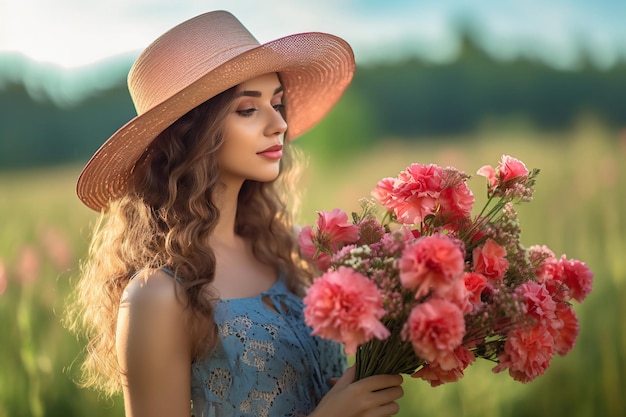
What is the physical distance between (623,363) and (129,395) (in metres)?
1.74

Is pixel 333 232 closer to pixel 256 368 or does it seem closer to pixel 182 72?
pixel 256 368

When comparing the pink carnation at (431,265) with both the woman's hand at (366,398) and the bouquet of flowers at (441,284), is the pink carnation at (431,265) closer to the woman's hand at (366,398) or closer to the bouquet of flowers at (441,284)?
the bouquet of flowers at (441,284)

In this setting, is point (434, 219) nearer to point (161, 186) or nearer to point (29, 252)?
point (161, 186)

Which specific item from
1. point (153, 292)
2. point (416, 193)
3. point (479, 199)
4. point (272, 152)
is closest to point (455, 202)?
point (416, 193)

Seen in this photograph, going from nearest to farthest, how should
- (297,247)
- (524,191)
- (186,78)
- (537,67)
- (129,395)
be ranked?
(524,191) < (129,395) < (186,78) < (297,247) < (537,67)

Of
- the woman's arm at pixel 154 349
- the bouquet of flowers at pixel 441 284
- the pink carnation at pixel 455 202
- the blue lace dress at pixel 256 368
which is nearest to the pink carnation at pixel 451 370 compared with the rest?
the bouquet of flowers at pixel 441 284

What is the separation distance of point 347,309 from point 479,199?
1691 mm

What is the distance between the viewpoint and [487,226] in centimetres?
121

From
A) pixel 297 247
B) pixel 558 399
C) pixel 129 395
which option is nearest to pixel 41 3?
pixel 297 247

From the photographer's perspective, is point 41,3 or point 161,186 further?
point 41,3

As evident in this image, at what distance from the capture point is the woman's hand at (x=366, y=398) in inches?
50.2

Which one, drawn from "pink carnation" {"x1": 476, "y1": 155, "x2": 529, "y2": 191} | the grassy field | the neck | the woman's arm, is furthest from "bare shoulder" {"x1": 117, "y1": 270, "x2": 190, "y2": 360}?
the grassy field

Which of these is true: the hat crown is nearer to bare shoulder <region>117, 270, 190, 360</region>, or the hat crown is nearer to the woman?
the woman

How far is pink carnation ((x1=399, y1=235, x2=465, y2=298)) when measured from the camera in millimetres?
1040
